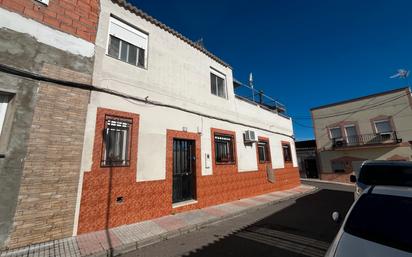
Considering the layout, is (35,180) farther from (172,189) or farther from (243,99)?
(243,99)

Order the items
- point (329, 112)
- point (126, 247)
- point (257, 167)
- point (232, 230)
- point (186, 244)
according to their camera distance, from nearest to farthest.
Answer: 1. point (126, 247)
2. point (186, 244)
3. point (232, 230)
4. point (257, 167)
5. point (329, 112)

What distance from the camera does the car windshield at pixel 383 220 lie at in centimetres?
219

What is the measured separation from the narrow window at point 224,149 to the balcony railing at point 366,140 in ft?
57.6

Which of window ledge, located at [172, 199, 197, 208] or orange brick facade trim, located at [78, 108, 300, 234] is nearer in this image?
orange brick facade trim, located at [78, 108, 300, 234]

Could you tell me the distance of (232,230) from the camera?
557cm

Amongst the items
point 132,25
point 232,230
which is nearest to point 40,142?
point 132,25

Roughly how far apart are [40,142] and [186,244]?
4.14m

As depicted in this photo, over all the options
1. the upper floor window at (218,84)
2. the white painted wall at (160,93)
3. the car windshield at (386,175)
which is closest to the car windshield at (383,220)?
the car windshield at (386,175)

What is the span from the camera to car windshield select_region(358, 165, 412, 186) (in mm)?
5734

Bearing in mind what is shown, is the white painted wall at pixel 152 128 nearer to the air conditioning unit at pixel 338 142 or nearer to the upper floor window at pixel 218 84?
the upper floor window at pixel 218 84

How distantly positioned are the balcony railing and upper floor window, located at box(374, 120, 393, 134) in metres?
0.49

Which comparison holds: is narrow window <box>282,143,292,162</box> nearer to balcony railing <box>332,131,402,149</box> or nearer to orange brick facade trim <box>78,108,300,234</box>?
orange brick facade trim <box>78,108,300,234</box>

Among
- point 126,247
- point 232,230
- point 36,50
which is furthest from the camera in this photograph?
point 232,230

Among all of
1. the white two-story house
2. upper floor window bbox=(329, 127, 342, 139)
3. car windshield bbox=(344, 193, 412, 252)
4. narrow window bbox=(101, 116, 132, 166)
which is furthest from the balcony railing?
narrow window bbox=(101, 116, 132, 166)
